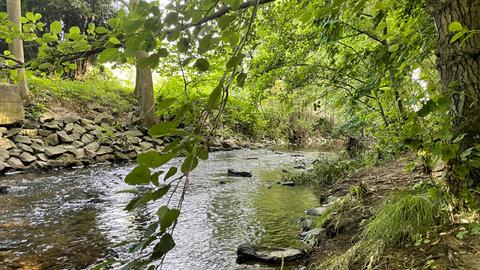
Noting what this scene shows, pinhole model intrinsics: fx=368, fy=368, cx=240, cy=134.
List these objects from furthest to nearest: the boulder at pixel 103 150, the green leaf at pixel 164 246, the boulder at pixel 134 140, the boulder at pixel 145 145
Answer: the boulder at pixel 145 145, the boulder at pixel 134 140, the boulder at pixel 103 150, the green leaf at pixel 164 246

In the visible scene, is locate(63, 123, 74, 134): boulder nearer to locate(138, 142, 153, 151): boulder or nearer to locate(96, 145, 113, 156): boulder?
locate(96, 145, 113, 156): boulder

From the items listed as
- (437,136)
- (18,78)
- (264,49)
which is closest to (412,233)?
(437,136)

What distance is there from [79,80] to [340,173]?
1122cm

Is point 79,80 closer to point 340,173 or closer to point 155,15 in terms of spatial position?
point 340,173

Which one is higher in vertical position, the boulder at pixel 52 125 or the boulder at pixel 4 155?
the boulder at pixel 52 125

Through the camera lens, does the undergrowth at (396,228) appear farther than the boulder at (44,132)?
No

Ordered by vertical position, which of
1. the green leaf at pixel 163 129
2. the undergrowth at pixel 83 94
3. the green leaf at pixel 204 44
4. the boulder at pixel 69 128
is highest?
the undergrowth at pixel 83 94

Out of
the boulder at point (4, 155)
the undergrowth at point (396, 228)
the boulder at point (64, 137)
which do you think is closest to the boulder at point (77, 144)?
the boulder at point (64, 137)

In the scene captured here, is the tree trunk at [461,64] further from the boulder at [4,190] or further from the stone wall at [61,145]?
the boulder at [4,190]

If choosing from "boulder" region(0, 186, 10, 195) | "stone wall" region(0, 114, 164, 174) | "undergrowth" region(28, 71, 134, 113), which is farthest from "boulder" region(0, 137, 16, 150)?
"boulder" region(0, 186, 10, 195)

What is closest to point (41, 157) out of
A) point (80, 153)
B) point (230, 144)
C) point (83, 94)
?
point (80, 153)

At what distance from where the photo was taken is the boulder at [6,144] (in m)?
8.36

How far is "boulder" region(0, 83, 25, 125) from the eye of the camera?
879cm

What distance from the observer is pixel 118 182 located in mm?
7340
